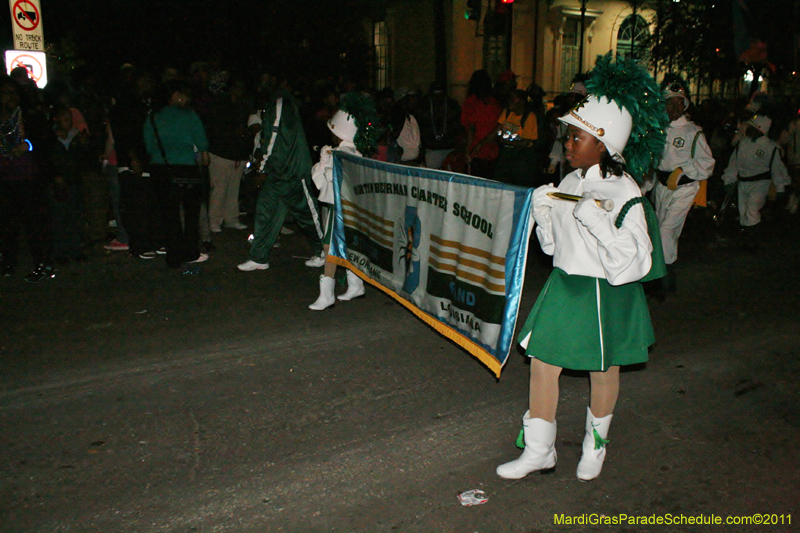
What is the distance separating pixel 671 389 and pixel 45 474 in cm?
401

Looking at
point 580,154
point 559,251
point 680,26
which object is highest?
point 680,26

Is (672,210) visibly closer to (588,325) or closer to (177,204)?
(588,325)

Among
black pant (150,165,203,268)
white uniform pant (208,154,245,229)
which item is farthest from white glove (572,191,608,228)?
white uniform pant (208,154,245,229)

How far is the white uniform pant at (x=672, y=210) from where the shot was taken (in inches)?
283

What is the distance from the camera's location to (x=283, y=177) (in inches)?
305

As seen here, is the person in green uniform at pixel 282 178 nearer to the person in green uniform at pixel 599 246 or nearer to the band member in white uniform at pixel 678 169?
the band member in white uniform at pixel 678 169

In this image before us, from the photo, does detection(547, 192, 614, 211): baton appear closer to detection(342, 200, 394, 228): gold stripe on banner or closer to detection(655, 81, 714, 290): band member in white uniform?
detection(342, 200, 394, 228): gold stripe on banner

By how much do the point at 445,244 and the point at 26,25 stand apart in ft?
38.7

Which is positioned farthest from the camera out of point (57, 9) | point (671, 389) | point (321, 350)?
point (57, 9)

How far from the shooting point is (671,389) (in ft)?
16.2

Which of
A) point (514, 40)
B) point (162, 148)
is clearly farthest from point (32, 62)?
point (514, 40)

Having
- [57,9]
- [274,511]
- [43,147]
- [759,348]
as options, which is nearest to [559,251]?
[274,511]

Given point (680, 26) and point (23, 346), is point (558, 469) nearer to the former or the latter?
point (23, 346)

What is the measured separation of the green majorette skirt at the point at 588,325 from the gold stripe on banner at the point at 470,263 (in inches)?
20.0
